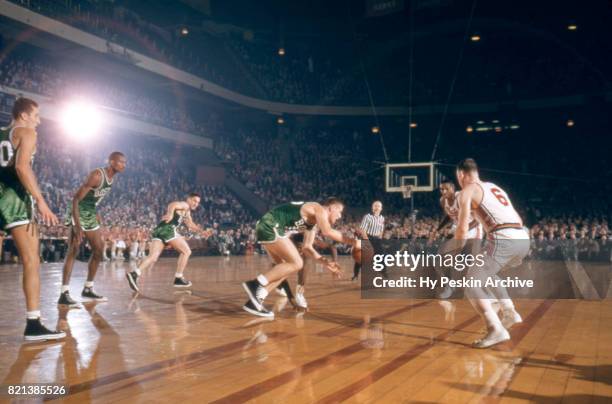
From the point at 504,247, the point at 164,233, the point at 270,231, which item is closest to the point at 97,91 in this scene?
the point at 164,233

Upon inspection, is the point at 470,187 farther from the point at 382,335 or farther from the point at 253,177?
the point at 253,177

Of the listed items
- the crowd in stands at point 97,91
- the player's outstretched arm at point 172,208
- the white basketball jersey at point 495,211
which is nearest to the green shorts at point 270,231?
the white basketball jersey at point 495,211

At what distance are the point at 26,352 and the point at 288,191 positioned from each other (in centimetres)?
2936

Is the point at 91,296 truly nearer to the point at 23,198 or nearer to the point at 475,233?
the point at 23,198

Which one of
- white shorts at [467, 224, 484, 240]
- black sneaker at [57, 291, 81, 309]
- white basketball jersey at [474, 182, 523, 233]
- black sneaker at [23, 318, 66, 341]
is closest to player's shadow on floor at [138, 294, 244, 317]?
black sneaker at [57, 291, 81, 309]

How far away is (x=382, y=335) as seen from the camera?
17.8 feet

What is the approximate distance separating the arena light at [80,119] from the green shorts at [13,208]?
20504 mm

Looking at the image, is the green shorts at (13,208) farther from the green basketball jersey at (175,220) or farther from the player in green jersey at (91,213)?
the green basketball jersey at (175,220)

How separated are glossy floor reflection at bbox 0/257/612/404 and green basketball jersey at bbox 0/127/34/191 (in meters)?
1.44

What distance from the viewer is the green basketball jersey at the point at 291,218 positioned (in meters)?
6.70

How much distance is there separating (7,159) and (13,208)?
17.1 inches

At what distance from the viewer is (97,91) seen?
27.5 meters

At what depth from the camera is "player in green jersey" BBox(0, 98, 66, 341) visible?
15.7 feet

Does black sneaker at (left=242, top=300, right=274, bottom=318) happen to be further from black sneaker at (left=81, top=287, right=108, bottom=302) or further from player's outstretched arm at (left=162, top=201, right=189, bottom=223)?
player's outstretched arm at (left=162, top=201, right=189, bottom=223)
